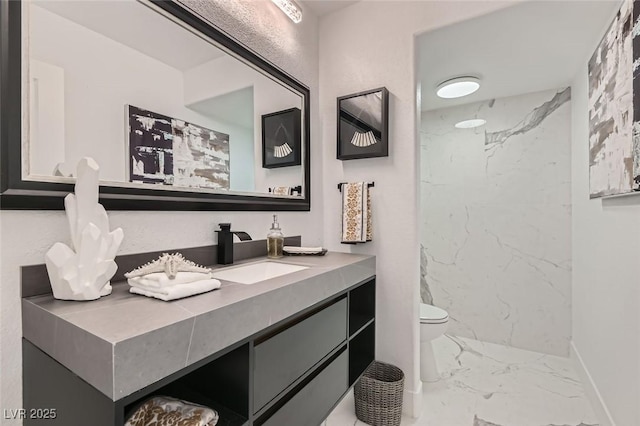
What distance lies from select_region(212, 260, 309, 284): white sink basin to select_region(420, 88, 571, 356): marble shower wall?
2.16 m

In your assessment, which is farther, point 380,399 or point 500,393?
point 500,393

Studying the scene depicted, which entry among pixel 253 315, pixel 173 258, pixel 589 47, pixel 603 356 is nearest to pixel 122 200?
pixel 173 258

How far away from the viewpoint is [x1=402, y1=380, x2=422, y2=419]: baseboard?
73.1 inches

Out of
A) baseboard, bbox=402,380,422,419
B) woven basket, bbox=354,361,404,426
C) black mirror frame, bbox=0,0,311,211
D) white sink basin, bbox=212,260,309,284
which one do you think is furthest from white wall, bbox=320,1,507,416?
black mirror frame, bbox=0,0,311,211

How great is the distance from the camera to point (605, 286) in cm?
178

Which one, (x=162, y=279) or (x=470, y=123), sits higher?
(x=470, y=123)

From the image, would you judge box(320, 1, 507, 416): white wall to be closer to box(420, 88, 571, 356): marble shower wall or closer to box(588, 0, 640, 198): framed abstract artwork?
box(588, 0, 640, 198): framed abstract artwork

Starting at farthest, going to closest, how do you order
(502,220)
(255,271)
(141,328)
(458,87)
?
(502,220) → (458,87) → (255,271) → (141,328)

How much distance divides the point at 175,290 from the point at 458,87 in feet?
8.32

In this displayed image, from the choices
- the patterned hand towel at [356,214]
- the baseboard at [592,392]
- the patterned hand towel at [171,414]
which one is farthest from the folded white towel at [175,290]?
the baseboard at [592,392]

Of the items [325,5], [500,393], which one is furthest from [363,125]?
[500,393]

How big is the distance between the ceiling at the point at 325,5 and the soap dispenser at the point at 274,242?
1499mm

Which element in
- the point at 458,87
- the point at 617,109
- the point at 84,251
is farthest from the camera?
the point at 458,87

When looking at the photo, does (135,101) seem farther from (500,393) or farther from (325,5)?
(500,393)
